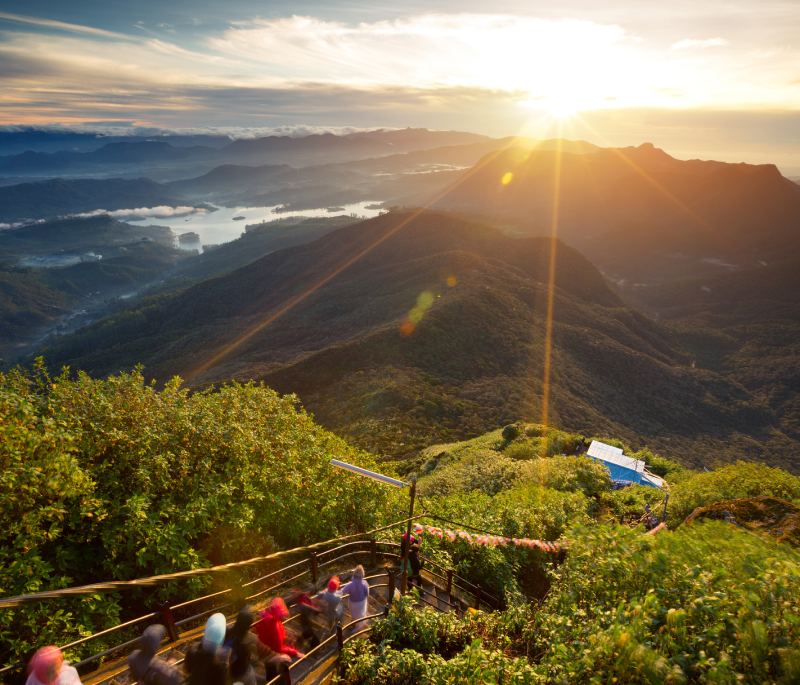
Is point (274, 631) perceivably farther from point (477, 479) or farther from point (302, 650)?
point (477, 479)

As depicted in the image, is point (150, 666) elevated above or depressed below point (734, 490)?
above

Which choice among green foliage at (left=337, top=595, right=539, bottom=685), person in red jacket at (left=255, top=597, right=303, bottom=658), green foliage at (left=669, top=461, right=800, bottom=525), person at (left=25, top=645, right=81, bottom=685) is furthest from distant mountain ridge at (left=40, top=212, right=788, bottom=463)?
person at (left=25, top=645, right=81, bottom=685)

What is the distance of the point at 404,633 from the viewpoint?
770cm

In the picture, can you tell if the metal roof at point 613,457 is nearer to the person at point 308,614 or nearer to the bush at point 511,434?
the bush at point 511,434

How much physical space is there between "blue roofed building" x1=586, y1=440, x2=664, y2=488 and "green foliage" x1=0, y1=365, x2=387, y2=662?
2259 cm

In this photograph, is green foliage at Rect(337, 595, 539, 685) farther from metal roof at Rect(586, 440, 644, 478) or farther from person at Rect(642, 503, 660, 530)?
metal roof at Rect(586, 440, 644, 478)

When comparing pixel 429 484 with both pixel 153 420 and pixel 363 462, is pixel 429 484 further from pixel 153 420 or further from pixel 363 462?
pixel 153 420

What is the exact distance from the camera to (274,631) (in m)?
7.18

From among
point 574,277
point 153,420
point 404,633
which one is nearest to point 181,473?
point 153,420

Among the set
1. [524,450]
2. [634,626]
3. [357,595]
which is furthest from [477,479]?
[634,626]

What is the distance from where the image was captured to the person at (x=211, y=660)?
5.96 meters

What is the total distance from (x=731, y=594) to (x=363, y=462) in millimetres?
12829

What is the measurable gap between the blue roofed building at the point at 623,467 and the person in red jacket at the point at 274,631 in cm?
2673

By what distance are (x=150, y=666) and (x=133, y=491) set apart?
413 centimetres
